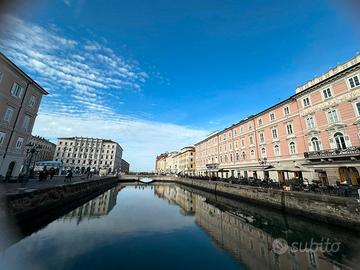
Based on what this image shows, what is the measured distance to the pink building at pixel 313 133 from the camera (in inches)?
807

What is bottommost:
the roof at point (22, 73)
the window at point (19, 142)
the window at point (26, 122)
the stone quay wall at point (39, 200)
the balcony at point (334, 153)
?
the stone quay wall at point (39, 200)

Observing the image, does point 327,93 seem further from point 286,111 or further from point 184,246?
point 184,246

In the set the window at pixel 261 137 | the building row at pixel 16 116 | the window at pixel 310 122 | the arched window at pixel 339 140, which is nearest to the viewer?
the arched window at pixel 339 140

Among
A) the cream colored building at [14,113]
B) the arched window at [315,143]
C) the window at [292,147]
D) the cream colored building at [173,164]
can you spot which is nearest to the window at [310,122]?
the arched window at [315,143]

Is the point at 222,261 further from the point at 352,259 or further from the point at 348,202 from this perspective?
the point at 348,202

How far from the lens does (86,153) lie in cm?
9462

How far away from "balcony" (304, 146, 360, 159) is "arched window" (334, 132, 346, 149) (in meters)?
1.13

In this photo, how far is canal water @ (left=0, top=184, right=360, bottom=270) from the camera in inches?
365

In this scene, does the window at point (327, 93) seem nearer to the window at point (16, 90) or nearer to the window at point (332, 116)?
the window at point (332, 116)

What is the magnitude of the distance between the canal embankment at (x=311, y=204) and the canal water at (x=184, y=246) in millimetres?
789

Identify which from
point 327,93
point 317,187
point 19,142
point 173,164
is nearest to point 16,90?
point 19,142

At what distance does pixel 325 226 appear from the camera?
14258 millimetres

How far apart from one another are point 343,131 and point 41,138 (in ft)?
387

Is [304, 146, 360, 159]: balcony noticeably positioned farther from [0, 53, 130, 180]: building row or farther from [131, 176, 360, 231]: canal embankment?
[0, 53, 130, 180]: building row
